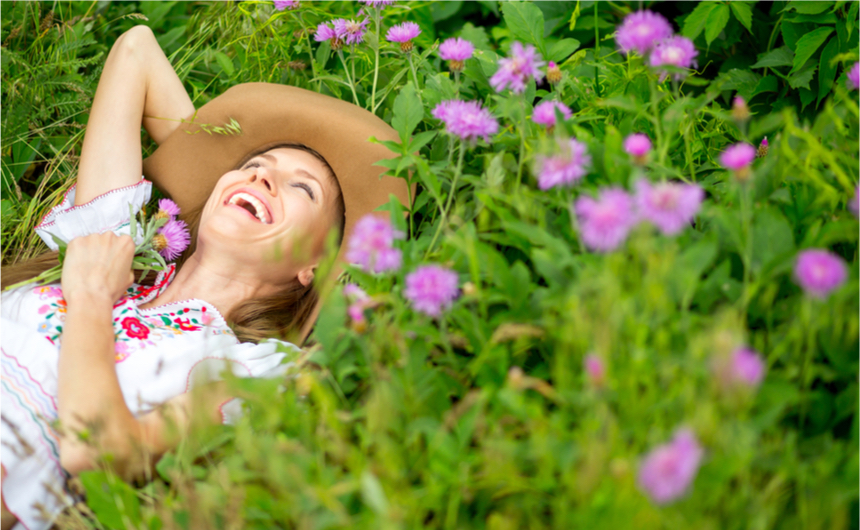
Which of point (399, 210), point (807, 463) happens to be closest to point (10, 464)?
point (399, 210)

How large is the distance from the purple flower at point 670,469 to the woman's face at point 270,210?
102cm

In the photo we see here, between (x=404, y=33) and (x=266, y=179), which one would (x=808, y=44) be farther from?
(x=266, y=179)

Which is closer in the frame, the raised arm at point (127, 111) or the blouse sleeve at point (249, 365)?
the blouse sleeve at point (249, 365)

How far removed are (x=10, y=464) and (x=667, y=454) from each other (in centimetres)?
117

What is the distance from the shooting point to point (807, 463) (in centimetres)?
79

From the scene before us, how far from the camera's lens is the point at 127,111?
63.9 inches

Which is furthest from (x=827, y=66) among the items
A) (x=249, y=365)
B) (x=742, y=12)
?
(x=249, y=365)

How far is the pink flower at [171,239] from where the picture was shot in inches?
60.8

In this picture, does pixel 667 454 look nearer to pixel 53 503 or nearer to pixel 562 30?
pixel 53 503

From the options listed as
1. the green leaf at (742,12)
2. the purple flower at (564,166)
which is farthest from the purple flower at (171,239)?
the green leaf at (742,12)

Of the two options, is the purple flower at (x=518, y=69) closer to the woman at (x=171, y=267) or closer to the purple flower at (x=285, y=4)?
the woman at (x=171, y=267)

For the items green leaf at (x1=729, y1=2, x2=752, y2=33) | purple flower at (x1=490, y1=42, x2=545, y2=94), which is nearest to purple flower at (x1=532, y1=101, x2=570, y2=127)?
purple flower at (x1=490, y1=42, x2=545, y2=94)

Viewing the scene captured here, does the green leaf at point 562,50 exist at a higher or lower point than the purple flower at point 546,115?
lower

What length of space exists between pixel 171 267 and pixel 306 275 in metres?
0.34
